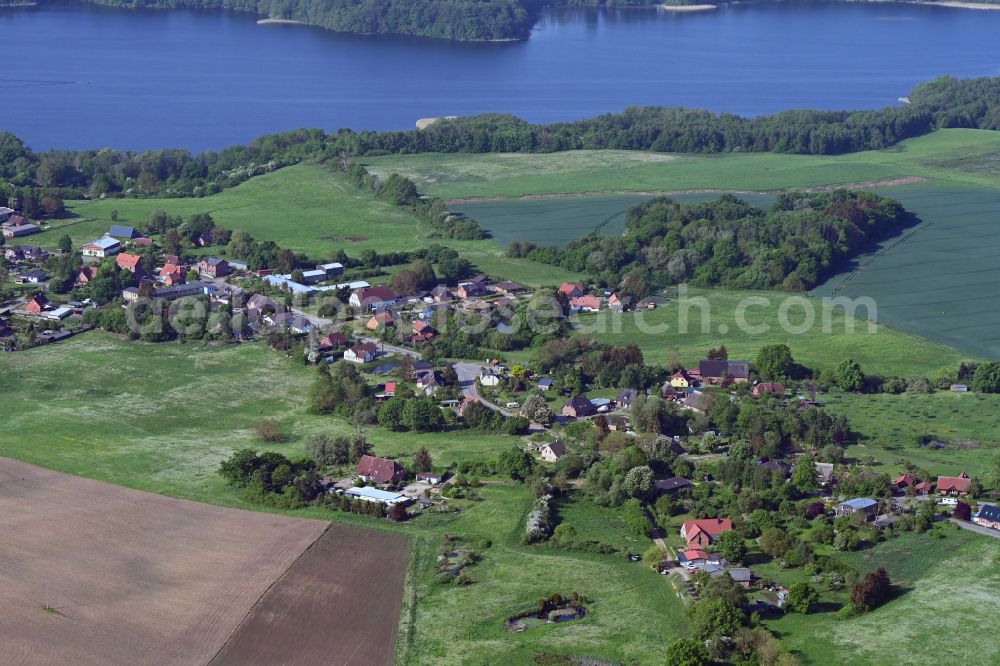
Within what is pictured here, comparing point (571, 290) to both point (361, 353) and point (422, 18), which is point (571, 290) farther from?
point (422, 18)

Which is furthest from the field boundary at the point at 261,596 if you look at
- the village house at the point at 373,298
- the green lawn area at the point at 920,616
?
the village house at the point at 373,298

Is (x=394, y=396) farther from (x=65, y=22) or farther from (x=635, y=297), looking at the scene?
(x=65, y=22)

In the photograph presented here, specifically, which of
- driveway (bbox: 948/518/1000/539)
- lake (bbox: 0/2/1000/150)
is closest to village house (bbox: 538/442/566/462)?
driveway (bbox: 948/518/1000/539)

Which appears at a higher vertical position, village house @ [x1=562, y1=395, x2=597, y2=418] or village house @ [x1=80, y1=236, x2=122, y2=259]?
village house @ [x1=80, y1=236, x2=122, y2=259]

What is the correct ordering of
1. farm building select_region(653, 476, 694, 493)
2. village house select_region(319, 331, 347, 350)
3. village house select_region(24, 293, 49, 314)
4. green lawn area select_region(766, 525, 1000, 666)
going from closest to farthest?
green lawn area select_region(766, 525, 1000, 666)
farm building select_region(653, 476, 694, 493)
village house select_region(319, 331, 347, 350)
village house select_region(24, 293, 49, 314)

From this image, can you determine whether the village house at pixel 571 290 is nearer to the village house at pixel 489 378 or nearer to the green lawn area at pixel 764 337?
the green lawn area at pixel 764 337

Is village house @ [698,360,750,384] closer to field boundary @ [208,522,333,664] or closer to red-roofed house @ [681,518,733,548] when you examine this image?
red-roofed house @ [681,518,733,548]

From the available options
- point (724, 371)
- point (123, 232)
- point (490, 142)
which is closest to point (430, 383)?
point (724, 371)
